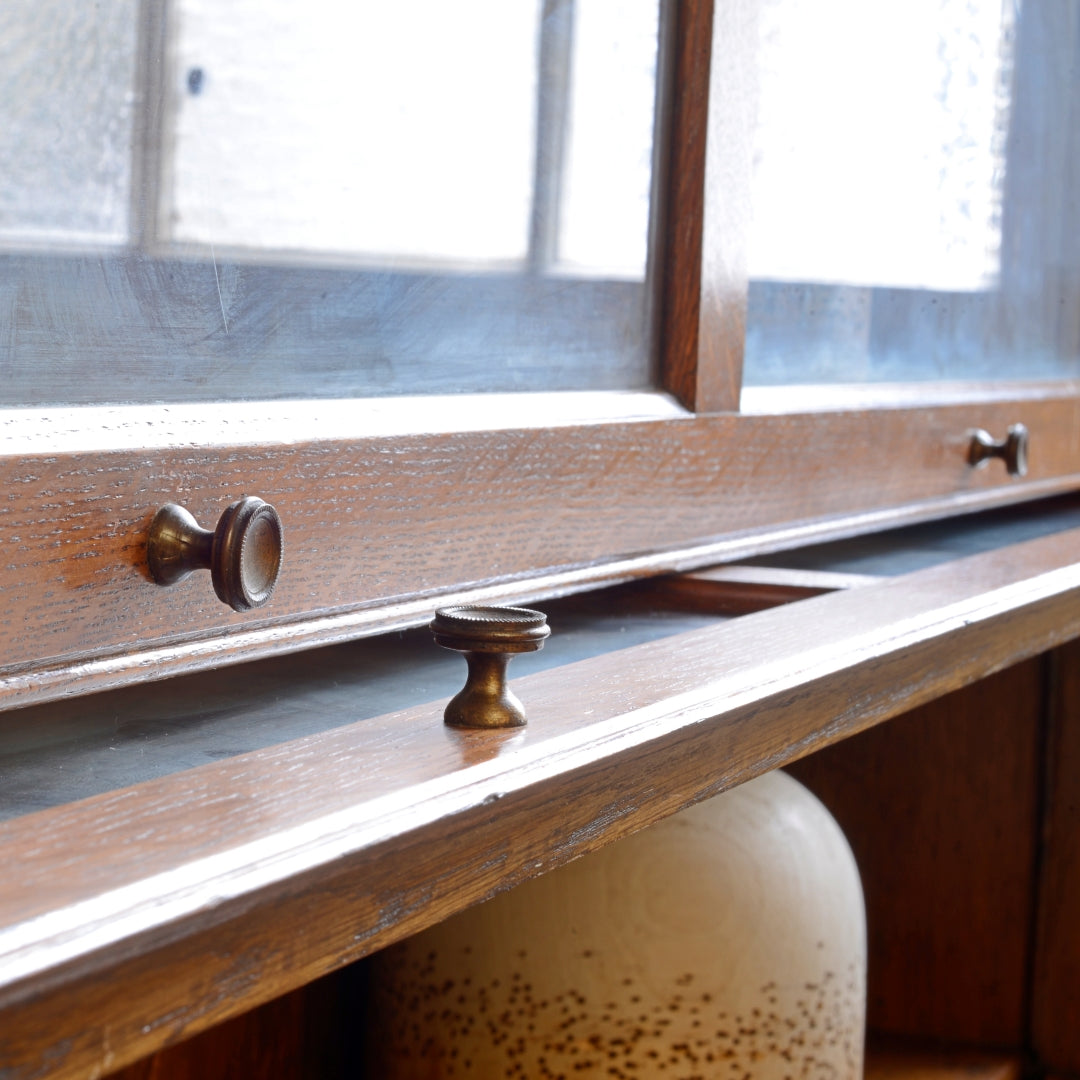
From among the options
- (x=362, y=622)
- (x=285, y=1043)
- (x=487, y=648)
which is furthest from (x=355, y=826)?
(x=285, y=1043)

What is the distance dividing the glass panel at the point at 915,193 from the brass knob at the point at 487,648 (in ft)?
1.60

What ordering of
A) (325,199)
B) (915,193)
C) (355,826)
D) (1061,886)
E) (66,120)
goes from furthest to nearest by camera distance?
(1061,886)
(915,193)
(325,199)
(66,120)
(355,826)

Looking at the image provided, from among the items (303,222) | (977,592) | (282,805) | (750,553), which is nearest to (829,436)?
(750,553)

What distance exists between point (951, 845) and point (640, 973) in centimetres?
54

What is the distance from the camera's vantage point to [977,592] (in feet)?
2.38

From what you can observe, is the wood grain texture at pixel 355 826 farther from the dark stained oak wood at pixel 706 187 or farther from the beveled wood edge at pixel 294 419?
the dark stained oak wood at pixel 706 187

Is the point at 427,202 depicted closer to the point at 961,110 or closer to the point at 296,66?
the point at 296,66

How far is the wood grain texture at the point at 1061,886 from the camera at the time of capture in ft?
3.88

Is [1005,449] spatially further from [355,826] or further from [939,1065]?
[355,826]

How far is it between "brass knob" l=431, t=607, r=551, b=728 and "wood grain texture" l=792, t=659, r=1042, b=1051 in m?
0.81

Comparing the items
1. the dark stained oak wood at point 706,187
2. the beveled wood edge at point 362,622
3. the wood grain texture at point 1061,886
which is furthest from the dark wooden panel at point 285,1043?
the wood grain texture at point 1061,886

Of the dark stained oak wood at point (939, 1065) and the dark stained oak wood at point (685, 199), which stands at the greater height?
the dark stained oak wood at point (685, 199)

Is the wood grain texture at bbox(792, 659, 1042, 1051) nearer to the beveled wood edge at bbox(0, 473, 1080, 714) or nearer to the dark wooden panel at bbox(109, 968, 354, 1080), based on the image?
the beveled wood edge at bbox(0, 473, 1080, 714)

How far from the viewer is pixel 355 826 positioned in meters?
0.36
